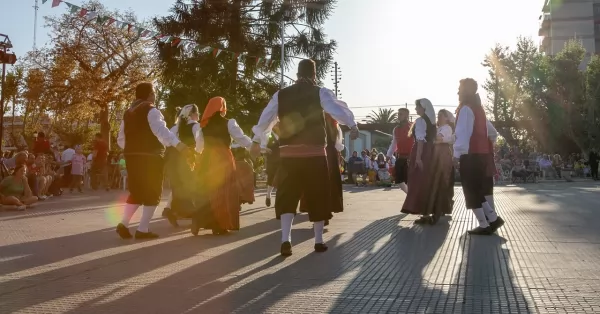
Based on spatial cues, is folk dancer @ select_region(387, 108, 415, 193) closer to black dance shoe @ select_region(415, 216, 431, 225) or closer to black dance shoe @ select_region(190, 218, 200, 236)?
black dance shoe @ select_region(415, 216, 431, 225)

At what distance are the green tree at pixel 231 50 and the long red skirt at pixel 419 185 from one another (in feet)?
60.6

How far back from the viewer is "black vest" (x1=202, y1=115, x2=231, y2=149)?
7.36m

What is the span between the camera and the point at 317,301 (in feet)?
12.2

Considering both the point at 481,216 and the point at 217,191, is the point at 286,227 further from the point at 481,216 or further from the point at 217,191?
the point at 481,216

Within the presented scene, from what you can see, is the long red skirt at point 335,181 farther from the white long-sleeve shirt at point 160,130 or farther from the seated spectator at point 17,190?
the seated spectator at point 17,190

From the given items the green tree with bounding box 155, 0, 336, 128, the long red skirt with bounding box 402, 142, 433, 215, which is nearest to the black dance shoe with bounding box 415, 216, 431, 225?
the long red skirt with bounding box 402, 142, 433, 215

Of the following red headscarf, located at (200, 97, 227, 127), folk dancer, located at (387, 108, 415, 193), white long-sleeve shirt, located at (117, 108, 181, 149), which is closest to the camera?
white long-sleeve shirt, located at (117, 108, 181, 149)

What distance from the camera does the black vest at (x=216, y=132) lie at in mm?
7363

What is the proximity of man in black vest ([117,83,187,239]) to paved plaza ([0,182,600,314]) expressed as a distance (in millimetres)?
326

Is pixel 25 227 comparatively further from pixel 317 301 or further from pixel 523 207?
pixel 523 207

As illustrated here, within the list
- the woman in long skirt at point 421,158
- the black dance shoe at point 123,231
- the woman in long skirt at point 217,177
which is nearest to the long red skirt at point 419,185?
the woman in long skirt at point 421,158

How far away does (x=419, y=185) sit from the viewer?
28.7ft

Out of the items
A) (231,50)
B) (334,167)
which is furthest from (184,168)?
(231,50)

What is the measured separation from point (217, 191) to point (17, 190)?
6.09m
